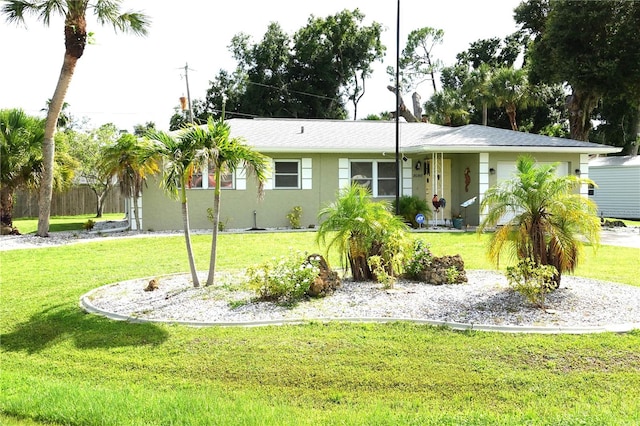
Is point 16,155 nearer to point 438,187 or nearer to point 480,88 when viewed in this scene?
point 438,187

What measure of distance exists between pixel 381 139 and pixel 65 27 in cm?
1067

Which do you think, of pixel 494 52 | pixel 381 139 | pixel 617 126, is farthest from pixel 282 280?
pixel 494 52

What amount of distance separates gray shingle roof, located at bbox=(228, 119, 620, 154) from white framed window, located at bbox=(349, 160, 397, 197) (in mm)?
690

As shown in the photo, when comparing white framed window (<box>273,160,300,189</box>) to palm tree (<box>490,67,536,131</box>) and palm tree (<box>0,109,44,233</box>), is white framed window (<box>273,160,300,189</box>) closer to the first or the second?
palm tree (<box>0,109,44,233</box>)

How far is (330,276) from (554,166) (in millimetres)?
3402

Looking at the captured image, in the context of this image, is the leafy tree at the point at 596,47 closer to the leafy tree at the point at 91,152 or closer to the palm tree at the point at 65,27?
the palm tree at the point at 65,27

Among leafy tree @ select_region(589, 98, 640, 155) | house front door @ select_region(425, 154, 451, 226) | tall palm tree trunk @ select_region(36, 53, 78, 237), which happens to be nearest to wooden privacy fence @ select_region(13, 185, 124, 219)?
tall palm tree trunk @ select_region(36, 53, 78, 237)

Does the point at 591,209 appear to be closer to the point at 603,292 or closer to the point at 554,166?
the point at 554,166

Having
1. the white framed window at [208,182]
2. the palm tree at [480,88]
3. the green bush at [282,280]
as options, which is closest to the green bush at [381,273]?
the green bush at [282,280]

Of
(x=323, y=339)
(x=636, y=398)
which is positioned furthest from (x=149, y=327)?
(x=636, y=398)

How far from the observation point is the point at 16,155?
1569 centimetres

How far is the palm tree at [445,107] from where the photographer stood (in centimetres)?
3509

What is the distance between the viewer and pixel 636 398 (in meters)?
4.21

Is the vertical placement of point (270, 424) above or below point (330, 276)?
below
